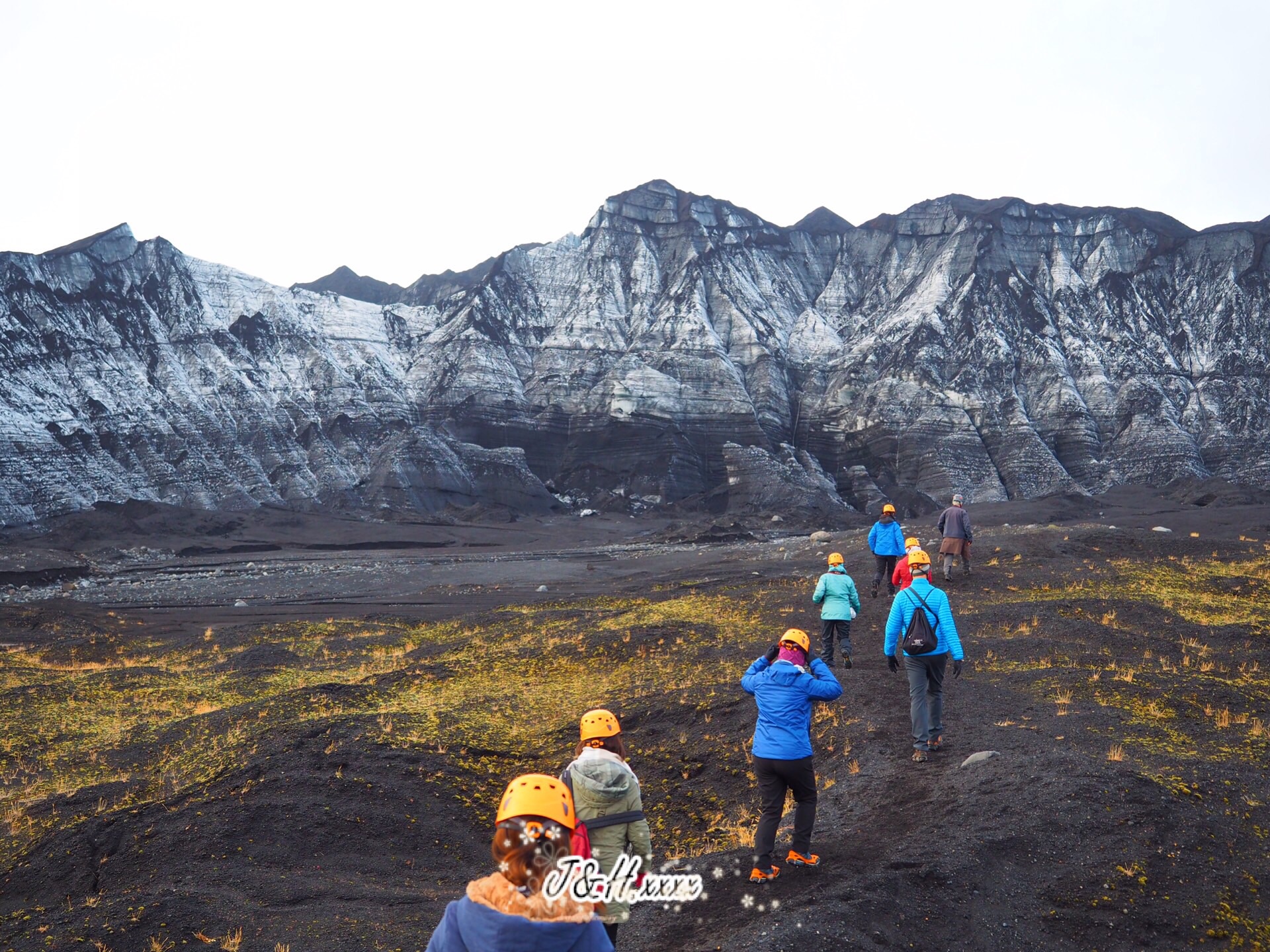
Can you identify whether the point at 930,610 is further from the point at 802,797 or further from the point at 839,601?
the point at 839,601

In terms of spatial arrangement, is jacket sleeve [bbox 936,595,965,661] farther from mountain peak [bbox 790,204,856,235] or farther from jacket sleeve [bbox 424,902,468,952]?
mountain peak [bbox 790,204,856,235]

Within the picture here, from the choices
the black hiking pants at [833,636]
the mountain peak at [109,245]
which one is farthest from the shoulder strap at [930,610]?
the mountain peak at [109,245]

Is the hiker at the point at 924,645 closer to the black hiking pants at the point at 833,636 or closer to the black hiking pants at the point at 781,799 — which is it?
the black hiking pants at the point at 781,799

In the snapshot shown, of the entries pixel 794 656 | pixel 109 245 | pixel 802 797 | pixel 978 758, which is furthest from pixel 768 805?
pixel 109 245

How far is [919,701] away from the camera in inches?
392

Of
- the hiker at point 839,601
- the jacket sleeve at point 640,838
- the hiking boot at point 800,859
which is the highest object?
the jacket sleeve at point 640,838

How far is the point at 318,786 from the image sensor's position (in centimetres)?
1104

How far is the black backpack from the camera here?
9.33 metres

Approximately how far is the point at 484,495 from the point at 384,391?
19.5m

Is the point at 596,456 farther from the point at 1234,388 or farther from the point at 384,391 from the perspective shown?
the point at 1234,388

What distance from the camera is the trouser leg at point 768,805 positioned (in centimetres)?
683

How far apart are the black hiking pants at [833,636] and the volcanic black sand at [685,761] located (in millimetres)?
395

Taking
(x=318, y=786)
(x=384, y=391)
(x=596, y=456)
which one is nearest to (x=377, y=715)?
(x=318, y=786)

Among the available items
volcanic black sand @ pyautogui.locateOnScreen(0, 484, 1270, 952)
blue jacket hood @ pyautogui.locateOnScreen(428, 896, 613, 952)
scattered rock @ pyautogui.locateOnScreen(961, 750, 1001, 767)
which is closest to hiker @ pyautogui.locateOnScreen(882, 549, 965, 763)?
volcanic black sand @ pyautogui.locateOnScreen(0, 484, 1270, 952)
